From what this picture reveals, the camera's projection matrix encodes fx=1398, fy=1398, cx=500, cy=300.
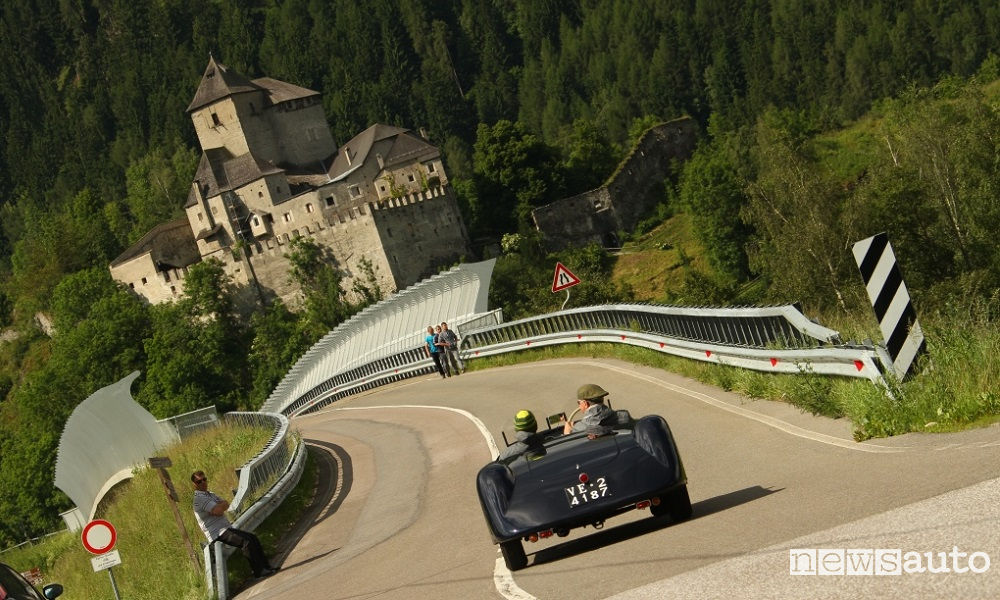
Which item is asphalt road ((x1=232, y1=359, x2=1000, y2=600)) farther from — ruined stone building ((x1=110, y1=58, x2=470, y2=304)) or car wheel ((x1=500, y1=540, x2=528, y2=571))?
ruined stone building ((x1=110, y1=58, x2=470, y2=304))

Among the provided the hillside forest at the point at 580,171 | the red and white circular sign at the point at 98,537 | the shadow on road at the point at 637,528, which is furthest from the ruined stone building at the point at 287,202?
the shadow on road at the point at 637,528

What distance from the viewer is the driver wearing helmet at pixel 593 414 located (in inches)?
401

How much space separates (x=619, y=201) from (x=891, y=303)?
100028 mm

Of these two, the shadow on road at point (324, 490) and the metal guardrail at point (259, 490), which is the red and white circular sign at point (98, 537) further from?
the shadow on road at point (324, 490)

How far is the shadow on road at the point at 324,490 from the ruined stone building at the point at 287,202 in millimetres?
69059

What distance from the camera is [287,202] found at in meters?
108

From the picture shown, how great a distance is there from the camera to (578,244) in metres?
108

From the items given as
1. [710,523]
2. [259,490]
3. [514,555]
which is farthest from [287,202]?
[710,523]

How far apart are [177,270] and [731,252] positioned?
44946 millimetres

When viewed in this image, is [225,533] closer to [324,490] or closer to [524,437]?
[524,437]

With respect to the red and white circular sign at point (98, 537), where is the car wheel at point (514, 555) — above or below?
below

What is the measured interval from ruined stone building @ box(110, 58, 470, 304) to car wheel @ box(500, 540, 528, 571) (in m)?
83.6

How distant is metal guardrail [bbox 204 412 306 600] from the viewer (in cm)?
1339

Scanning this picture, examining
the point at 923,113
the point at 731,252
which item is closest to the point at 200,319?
the point at 731,252
